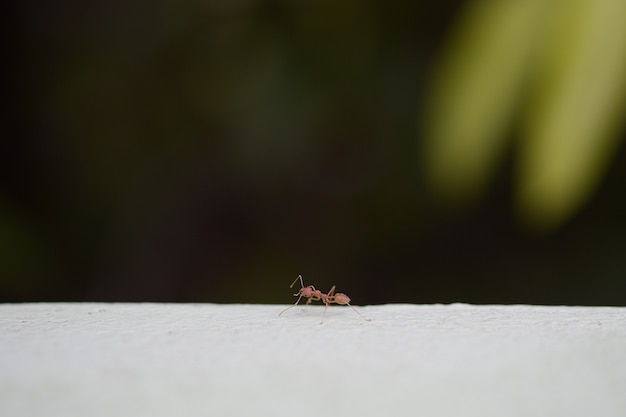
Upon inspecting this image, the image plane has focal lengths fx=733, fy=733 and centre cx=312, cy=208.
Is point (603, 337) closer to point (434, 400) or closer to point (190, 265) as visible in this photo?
point (434, 400)

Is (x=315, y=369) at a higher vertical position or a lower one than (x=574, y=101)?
lower

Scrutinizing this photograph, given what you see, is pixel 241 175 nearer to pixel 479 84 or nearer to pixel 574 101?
pixel 479 84

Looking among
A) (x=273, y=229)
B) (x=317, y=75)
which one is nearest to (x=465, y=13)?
(x=317, y=75)

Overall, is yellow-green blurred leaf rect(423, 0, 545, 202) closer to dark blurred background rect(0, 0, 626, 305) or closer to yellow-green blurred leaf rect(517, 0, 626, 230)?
yellow-green blurred leaf rect(517, 0, 626, 230)

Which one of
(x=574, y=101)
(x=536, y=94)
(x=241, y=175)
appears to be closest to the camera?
(x=574, y=101)

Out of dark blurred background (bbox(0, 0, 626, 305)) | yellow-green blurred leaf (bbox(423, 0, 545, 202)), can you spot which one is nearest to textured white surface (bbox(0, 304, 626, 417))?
yellow-green blurred leaf (bbox(423, 0, 545, 202))

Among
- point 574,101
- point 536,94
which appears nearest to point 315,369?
point 574,101

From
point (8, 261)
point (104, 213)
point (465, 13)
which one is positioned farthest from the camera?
point (104, 213)
